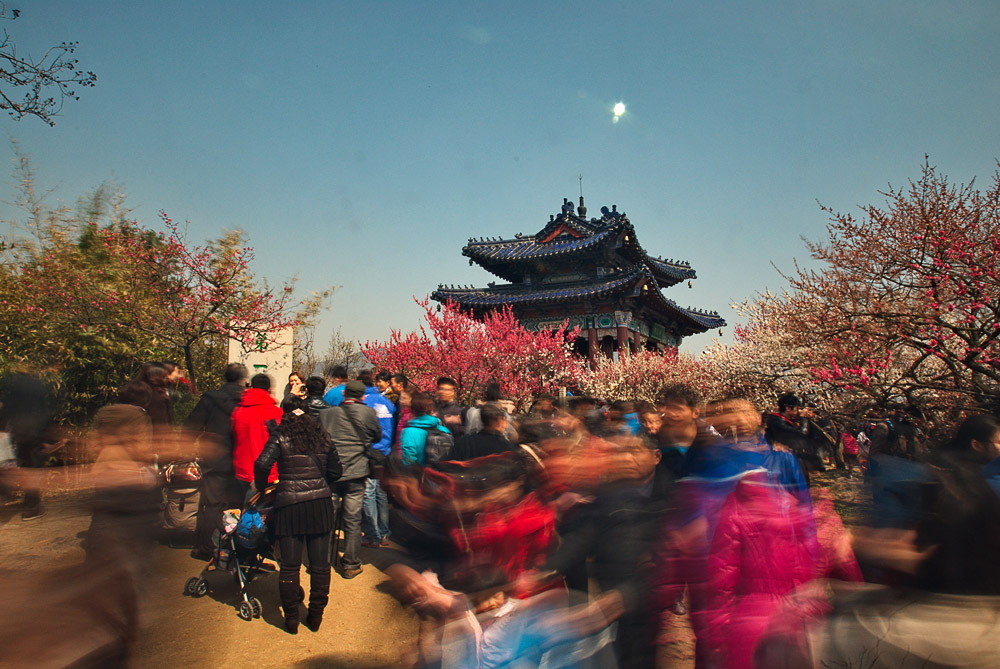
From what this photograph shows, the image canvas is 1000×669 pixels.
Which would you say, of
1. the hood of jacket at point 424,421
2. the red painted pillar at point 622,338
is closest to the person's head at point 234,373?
the hood of jacket at point 424,421

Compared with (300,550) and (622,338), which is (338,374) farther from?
(622,338)

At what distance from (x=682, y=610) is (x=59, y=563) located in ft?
14.9

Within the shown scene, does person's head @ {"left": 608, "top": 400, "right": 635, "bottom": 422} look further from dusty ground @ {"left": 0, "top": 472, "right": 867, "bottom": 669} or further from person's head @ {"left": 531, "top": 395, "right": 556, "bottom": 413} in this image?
dusty ground @ {"left": 0, "top": 472, "right": 867, "bottom": 669}

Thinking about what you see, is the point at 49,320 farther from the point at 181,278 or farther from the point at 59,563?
the point at 59,563

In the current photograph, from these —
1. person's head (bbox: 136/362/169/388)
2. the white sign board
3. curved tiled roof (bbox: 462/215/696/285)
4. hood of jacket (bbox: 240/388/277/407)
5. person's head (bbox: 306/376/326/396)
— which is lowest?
hood of jacket (bbox: 240/388/277/407)

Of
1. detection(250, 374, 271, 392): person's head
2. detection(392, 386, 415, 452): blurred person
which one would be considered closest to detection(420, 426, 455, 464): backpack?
detection(392, 386, 415, 452): blurred person

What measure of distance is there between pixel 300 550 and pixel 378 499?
2.13m

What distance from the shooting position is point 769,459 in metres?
3.67

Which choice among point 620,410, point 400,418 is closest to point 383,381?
point 400,418

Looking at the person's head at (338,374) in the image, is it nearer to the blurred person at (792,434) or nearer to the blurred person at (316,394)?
the blurred person at (316,394)

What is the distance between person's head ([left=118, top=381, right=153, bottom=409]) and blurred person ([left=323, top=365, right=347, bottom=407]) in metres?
2.12

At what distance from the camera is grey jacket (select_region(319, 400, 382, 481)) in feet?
18.0

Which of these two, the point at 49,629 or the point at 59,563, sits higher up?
the point at 59,563

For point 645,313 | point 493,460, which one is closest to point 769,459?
point 493,460
